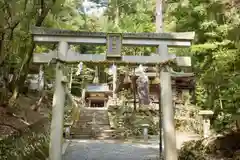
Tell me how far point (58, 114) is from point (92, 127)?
11.1 metres

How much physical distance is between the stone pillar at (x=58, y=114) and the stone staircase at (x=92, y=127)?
28.8ft

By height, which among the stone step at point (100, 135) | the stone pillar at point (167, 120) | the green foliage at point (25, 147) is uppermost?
the stone pillar at point (167, 120)

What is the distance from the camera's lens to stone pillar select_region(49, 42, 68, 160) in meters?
6.42

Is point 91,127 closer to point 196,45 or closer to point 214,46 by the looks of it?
point 196,45

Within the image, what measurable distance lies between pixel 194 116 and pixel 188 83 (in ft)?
15.1

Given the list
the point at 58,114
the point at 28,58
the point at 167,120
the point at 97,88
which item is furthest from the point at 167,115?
the point at 97,88

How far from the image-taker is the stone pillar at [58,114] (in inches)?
253

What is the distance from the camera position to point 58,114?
6539mm

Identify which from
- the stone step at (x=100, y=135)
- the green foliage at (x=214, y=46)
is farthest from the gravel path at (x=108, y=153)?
the stone step at (x=100, y=135)

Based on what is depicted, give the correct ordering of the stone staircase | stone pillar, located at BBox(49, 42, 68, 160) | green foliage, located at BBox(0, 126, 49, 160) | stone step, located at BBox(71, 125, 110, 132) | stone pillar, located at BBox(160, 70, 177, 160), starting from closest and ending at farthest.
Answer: green foliage, located at BBox(0, 126, 49, 160)
stone pillar, located at BBox(49, 42, 68, 160)
stone pillar, located at BBox(160, 70, 177, 160)
the stone staircase
stone step, located at BBox(71, 125, 110, 132)

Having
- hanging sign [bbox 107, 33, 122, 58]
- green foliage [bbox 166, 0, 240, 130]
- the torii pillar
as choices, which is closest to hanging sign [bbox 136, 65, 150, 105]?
green foliage [bbox 166, 0, 240, 130]

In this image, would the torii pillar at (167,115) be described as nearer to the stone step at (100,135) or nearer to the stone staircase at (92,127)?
the stone step at (100,135)

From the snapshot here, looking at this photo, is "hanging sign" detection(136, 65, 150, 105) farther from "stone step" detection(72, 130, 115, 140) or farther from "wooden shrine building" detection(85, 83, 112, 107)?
"wooden shrine building" detection(85, 83, 112, 107)

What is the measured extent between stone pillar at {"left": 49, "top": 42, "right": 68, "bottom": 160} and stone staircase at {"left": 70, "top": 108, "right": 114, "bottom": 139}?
8770 millimetres
